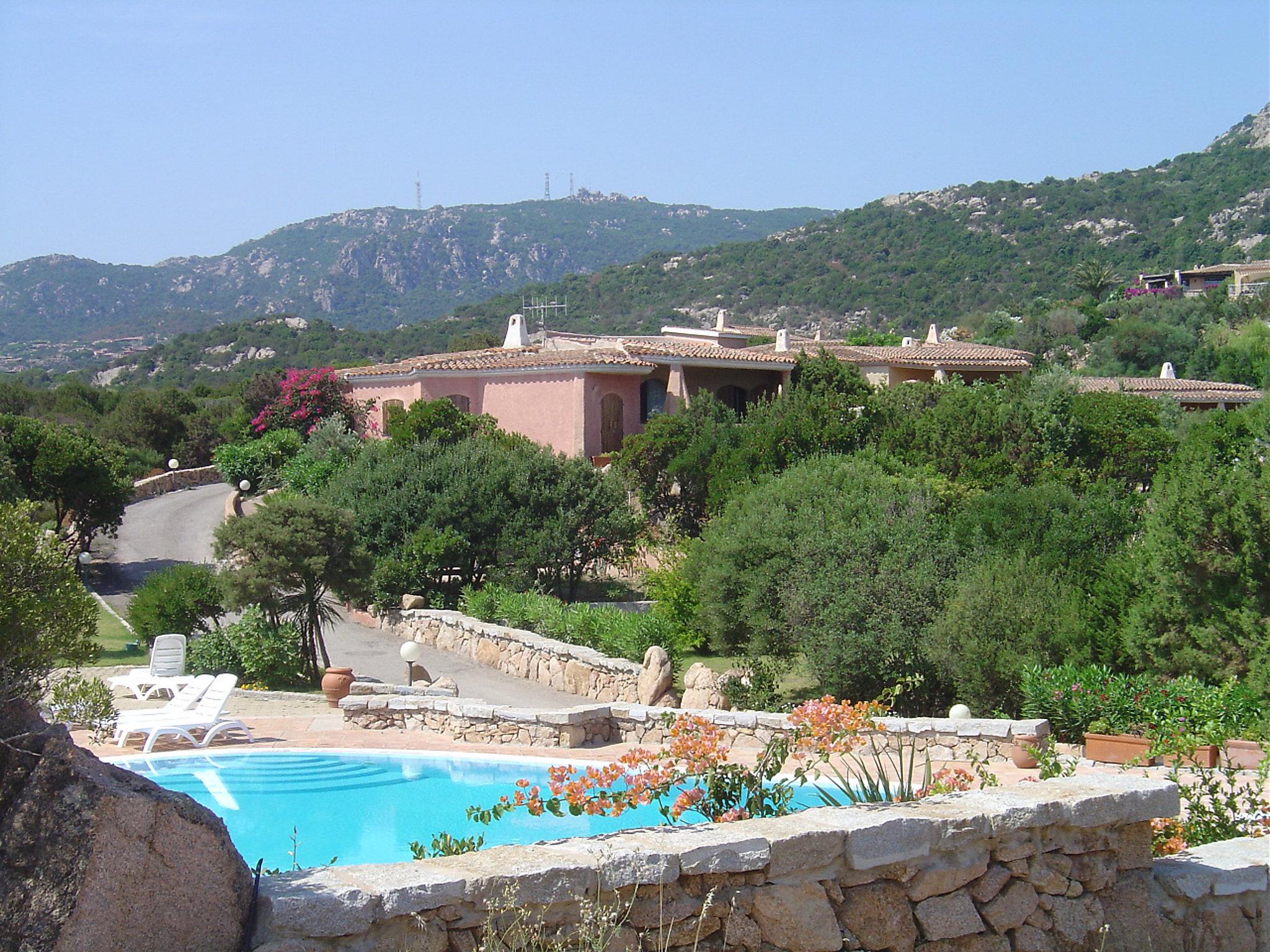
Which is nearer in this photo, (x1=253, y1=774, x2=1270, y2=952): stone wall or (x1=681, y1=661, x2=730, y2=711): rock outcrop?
(x1=253, y1=774, x2=1270, y2=952): stone wall

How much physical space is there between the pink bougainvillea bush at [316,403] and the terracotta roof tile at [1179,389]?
2429cm

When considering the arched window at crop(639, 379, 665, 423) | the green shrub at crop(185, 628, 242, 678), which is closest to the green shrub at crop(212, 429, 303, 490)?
the arched window at crop(639, 379, 665, 423)

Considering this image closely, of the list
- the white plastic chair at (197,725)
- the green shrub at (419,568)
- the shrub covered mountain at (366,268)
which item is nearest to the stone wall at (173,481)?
the green shrub at (419,568)

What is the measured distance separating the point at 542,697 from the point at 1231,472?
970 cm

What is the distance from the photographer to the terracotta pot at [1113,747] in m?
10.5

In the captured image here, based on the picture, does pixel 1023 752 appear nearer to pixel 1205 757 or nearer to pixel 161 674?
pixel 1205 757

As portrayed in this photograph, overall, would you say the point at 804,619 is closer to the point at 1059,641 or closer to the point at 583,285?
the point at 1059,641

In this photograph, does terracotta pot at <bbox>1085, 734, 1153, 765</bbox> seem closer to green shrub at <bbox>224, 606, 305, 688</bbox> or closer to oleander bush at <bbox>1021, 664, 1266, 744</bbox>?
oleander bush at <bbox>1021, 664, 1266, 744</bbox>

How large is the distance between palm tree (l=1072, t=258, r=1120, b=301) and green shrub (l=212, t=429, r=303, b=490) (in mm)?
52467

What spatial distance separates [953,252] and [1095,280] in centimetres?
1539

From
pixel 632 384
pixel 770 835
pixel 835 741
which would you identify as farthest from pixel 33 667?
pixel 632 384

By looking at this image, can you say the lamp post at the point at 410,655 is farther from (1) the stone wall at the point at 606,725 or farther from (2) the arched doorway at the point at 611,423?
(2) the arched doorway at the point at 611,423

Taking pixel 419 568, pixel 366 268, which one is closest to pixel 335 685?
pixel 419 568

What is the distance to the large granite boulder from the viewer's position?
340 cm
